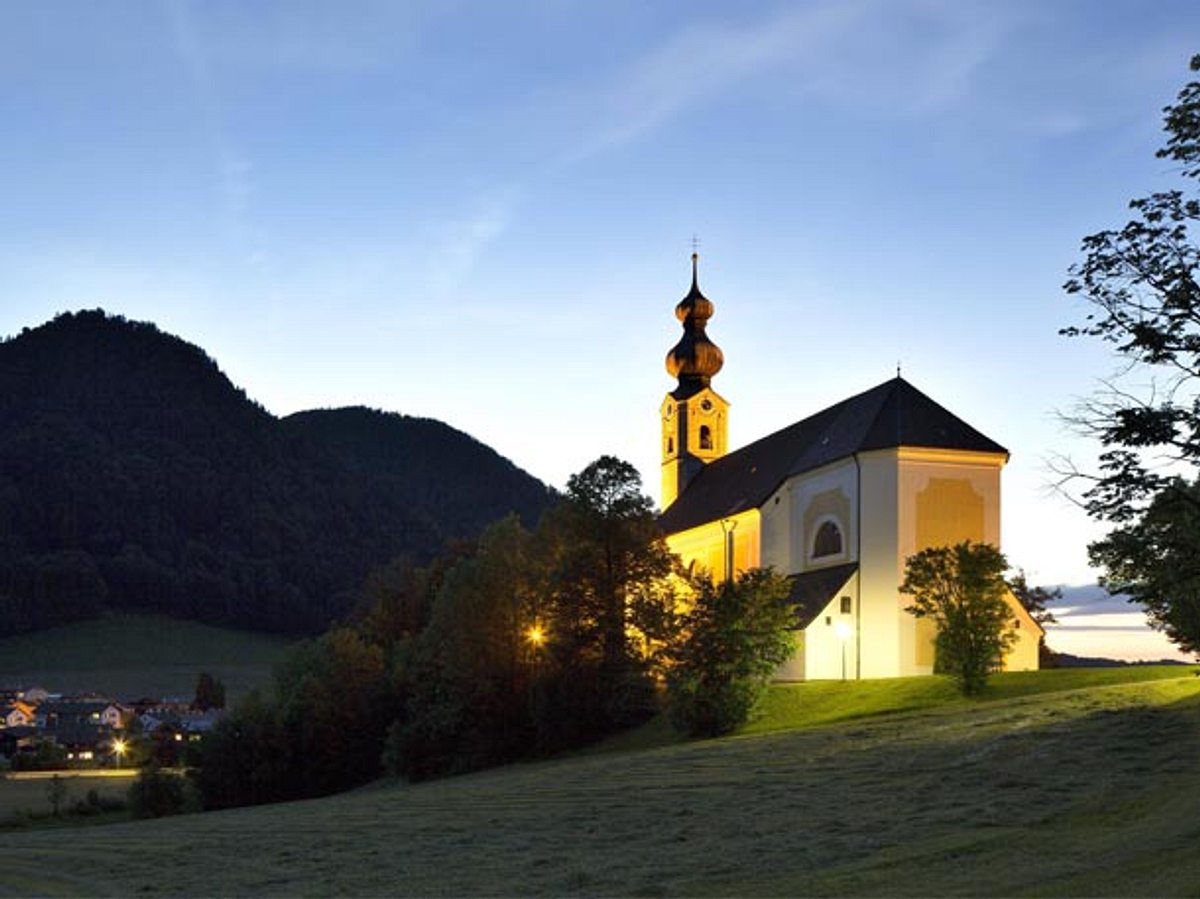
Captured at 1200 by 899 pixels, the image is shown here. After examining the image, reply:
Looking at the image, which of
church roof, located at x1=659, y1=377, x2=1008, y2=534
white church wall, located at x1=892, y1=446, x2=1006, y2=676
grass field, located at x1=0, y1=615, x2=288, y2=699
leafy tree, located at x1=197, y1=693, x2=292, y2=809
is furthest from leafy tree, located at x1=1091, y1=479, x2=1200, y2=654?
grass field, located at x1=0, y1=615, x2=288, y2=699

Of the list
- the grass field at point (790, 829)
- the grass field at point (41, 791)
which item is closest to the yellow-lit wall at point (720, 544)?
the grass field at point (790, 829)

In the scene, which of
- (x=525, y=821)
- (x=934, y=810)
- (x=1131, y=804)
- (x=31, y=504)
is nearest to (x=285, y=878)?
(x=525, y=821)

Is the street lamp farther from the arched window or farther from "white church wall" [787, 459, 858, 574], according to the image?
the arched window

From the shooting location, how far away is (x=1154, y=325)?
726 inches

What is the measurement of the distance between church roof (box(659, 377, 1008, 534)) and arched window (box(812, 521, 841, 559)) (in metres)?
2.56

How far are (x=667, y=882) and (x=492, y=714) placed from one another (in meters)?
34.5

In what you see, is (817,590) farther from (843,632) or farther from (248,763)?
(248,763)

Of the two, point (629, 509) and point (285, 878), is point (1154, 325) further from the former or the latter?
point (629, 509)

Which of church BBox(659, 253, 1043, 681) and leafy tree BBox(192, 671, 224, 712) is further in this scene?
leafy tree BBox(192, 671, 224, 712)

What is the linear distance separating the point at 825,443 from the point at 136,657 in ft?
413

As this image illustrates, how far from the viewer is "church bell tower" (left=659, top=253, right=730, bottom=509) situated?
75.3 meters

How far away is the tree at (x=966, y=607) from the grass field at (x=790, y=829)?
5421mm

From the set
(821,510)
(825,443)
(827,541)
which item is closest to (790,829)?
(827,541)

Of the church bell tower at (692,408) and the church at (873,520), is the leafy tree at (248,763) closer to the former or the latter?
the church at (873,520)
